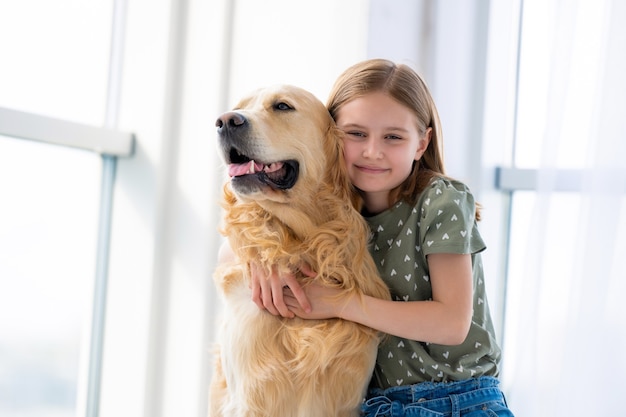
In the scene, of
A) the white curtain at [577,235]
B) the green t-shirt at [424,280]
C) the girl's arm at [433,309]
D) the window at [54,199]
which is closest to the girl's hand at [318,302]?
the girl's arm at [433,309]

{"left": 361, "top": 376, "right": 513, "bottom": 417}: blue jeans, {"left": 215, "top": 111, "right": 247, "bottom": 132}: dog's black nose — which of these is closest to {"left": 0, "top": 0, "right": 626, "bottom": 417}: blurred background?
{"left": 361, "top": 376, "right": 513, "bottom": 417}: blue jeans

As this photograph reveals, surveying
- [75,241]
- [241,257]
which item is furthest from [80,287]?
[241,257]

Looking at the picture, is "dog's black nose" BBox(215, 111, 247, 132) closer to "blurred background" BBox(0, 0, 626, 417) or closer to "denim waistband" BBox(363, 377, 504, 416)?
"denim waistband" BBox(363, 377, 504, 416)

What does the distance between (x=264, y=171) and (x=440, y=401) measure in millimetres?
547

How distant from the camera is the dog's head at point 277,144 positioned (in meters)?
1.29

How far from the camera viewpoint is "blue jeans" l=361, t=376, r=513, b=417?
4.36 feet

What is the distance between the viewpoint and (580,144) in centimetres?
190

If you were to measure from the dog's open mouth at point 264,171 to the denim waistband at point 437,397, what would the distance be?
0.45 m

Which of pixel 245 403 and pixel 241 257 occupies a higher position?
pixel 241 257

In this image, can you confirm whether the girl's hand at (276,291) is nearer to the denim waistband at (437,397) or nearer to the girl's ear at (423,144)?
the denim waistband at (437,397)

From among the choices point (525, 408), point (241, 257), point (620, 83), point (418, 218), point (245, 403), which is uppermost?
point (620, 83)

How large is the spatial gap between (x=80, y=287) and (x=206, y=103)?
76 centimetres

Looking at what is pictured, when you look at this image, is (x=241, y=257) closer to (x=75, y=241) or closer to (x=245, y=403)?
(x=245, y=403)

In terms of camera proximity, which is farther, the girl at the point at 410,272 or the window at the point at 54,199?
the window at the point at 54,199
